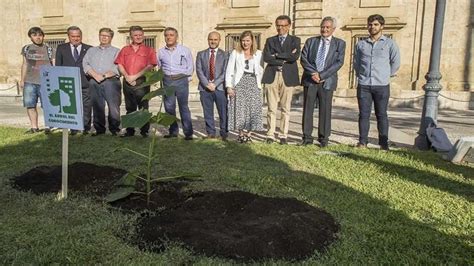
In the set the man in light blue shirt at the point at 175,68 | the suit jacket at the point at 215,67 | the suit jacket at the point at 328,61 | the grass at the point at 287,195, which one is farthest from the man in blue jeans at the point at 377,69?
the man in light blue shirt at the point at 175,68

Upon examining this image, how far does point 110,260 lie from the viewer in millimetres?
2662

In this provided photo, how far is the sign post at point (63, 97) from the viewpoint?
3.61 meters

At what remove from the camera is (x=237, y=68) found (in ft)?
21.4

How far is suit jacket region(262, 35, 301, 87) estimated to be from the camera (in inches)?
253

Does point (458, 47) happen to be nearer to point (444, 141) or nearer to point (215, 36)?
point (444, 141)

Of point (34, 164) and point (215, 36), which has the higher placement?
point (215, 36)

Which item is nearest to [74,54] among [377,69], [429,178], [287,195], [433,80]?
[287,195]

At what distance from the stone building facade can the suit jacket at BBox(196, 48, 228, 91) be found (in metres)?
10.8

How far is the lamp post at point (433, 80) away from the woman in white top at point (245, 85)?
2.60m

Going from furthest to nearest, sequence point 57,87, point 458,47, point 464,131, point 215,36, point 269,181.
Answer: point 458,47 → point 464,131 → point 215,36 → point 269,181 → point 57,87

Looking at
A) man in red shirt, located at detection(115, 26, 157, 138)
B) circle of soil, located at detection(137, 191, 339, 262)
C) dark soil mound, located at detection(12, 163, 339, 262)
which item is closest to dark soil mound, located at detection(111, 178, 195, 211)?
dark soil mound, located at detection(12, 163, 339, 262)

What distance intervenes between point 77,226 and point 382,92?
475 centimetres

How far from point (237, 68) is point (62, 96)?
131 inches

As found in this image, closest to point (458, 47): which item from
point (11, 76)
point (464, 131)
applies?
point (464, 131)
